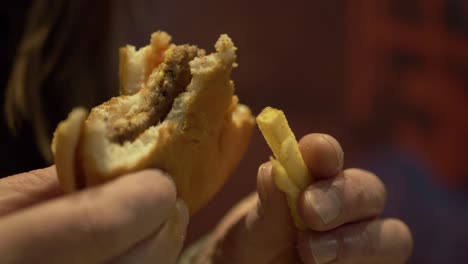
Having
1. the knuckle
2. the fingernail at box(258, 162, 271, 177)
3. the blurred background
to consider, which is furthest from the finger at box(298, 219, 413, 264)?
the blurred background

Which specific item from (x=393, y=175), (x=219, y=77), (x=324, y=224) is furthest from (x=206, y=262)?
(x=393, y=175)

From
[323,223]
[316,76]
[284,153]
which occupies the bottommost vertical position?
[316,76]

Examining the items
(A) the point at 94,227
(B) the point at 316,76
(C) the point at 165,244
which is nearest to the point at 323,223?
(C) the point at 165,244

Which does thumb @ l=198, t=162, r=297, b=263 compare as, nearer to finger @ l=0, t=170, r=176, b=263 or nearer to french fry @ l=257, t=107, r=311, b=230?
french fry @ l=257, t=107, r=311, b=230

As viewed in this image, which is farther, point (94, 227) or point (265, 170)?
point (265, 170)

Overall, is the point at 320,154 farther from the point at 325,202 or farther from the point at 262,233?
the point at 262,233

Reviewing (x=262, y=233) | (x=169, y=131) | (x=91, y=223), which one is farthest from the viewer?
(x=262, y=233)

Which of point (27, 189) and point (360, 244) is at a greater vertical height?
point (27, 189)
